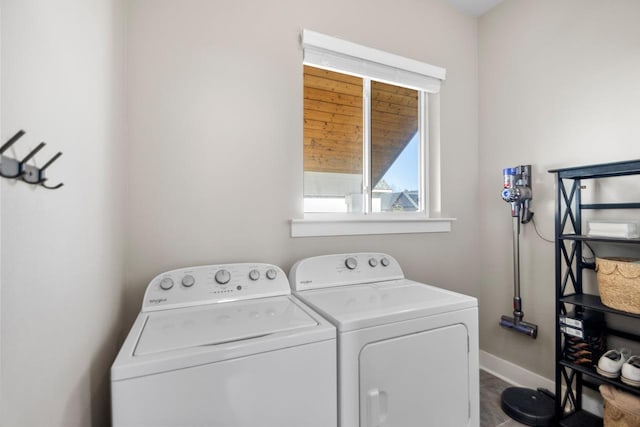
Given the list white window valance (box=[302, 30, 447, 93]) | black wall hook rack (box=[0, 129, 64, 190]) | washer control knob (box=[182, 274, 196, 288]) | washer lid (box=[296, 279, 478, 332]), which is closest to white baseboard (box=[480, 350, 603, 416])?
washer lid (box=[296, 279, 478, 332])

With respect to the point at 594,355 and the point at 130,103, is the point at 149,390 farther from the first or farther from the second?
the point at 594,355

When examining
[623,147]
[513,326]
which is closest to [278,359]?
[513,326]

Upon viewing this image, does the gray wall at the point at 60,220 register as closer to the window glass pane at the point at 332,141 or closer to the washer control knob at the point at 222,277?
the washer control knob at the point at 222,277

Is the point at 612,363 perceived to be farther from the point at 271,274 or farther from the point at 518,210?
the point at 271,274

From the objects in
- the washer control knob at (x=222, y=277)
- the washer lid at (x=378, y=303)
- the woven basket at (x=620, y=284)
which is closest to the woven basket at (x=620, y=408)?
the woven basket at (x=620, y=284)

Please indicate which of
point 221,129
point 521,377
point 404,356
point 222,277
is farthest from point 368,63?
point 521,377

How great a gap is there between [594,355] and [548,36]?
1.99 meters

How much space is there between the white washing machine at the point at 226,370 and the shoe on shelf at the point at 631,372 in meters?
1.42

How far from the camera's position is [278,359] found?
89 cm

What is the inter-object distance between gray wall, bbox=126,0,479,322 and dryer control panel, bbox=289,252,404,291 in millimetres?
165

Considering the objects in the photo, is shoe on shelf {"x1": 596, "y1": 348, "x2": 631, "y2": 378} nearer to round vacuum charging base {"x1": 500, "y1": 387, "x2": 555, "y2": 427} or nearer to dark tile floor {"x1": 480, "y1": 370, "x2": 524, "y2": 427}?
round vacuum charging base {"x1": 500, "y1": 387, "x2": 555, "y2": 427}

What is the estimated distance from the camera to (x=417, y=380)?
112cm

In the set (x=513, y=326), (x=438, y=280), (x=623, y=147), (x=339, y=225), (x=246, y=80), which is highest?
(x=246, y=80)

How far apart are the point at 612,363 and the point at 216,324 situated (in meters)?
1.86
